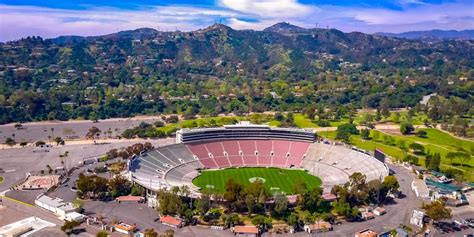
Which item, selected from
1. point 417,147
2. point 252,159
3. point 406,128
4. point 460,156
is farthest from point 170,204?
A: point 406,128

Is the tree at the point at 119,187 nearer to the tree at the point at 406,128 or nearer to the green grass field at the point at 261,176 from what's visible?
the green grass field at the point at 261,176

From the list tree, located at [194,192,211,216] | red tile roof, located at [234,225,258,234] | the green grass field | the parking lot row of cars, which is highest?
tree, located at [194,192,211,216]

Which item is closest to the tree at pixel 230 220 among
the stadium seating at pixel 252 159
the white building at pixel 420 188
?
the stadium seating at pixel 252 159

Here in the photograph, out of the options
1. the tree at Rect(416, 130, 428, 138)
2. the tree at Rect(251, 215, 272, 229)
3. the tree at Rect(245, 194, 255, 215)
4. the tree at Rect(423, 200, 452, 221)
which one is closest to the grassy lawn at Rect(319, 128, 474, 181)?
the tree at Rect(416, 130, 428, 138)

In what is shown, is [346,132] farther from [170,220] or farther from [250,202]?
[170,220]

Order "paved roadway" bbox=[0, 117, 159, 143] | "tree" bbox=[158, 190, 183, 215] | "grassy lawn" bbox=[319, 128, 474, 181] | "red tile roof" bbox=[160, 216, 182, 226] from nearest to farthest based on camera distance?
"red tile roof" bbox=[160, 216, 182, 226] < "tree" bbox=[158, 190, 183, 215] < "grassy lawn" bbox=[319, 128, 474, 181] < "paved roadway" bbox=[0, 117, 159, 143]

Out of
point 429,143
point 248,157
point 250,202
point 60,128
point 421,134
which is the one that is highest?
point 421,134

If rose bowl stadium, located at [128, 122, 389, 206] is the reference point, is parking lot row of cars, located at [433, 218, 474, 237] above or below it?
below

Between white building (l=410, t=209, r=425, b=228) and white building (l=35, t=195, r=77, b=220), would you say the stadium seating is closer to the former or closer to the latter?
white building (l=35, t=195, r=77, b=220)
